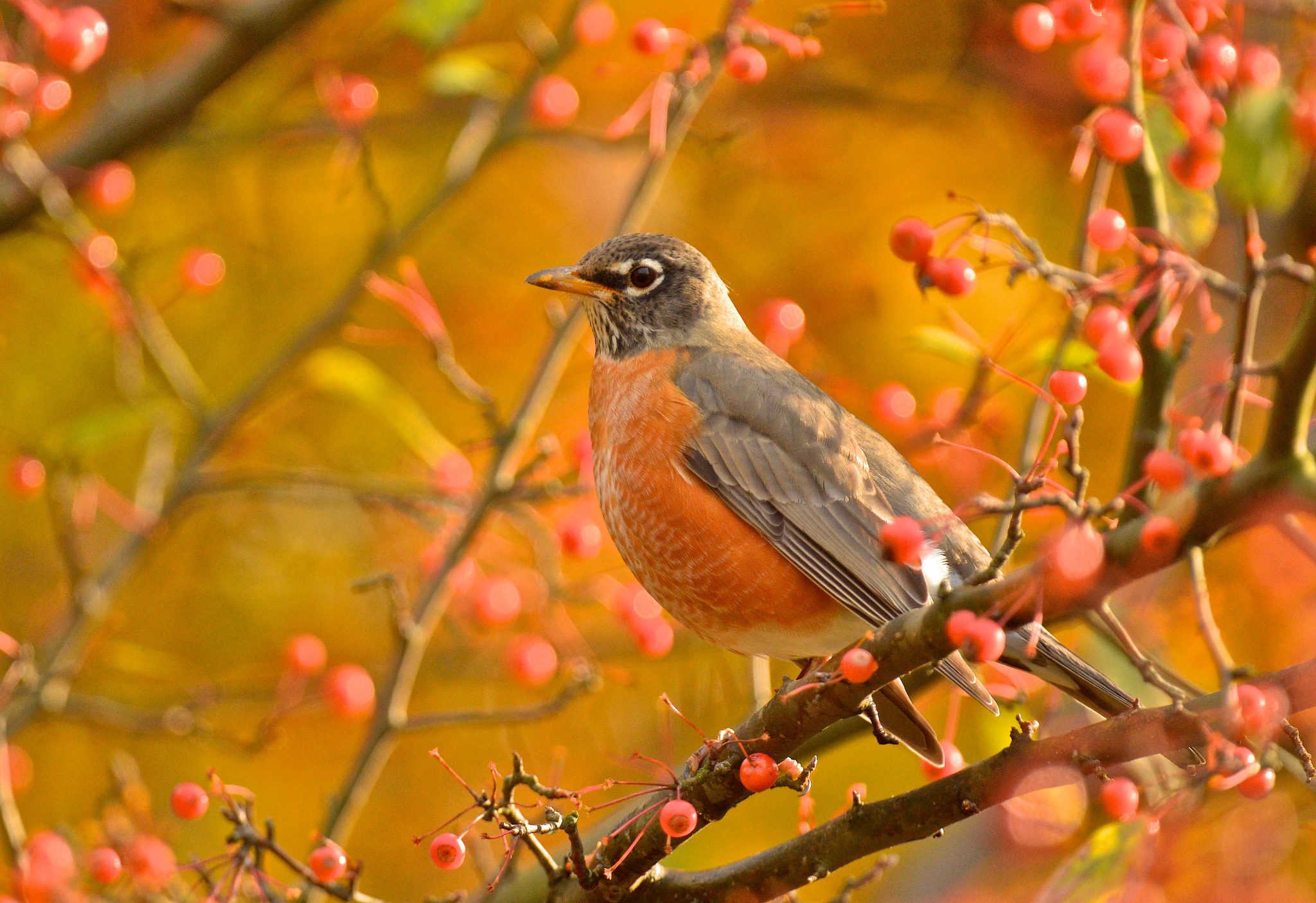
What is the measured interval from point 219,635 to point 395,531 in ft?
2.66

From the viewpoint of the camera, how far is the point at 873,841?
8.07 ft

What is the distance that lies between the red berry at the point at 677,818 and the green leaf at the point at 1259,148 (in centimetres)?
140

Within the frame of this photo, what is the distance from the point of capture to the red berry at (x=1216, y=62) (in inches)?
99.4

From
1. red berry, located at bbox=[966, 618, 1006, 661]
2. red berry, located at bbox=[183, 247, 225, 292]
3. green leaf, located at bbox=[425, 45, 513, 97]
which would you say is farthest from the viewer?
red berry, located at bbox=[183, 247, 225, 292]

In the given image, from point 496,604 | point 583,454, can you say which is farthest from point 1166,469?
point 496,604

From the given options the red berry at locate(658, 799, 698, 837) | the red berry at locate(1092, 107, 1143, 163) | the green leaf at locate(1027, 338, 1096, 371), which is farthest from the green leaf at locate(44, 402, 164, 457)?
the red berry at locate(1092, 107, 1143, 163)

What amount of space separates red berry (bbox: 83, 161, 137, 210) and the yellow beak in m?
1.40

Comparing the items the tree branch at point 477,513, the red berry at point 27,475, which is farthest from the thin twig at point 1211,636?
the red berry at point 27,475

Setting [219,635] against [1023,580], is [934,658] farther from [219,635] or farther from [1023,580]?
[219,635]

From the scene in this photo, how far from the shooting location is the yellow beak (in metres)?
4.21

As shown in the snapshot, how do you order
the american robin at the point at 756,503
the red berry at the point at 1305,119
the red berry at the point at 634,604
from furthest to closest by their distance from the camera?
the red berry at the point at 634,604 → the american robin at the point at 756,503 → the red berry at the point at 1305,119

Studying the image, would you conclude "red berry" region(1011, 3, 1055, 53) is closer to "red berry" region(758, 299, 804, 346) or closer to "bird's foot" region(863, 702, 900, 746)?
"red berry" region(758, 299, 804, 346)

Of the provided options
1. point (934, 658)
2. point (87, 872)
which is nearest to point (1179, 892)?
point (934, 658)

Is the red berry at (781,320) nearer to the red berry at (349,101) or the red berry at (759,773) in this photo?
the red berry at (349,101)
